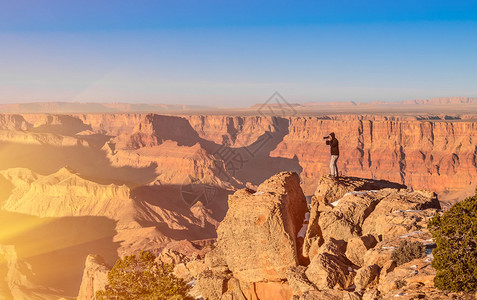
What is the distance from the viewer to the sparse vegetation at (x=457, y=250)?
12.6 metres

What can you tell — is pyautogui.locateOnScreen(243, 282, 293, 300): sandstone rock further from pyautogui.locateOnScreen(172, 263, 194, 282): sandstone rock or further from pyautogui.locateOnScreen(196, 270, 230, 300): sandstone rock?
pyautogui.locateOnScreen(172, 263, 194, 282): sandstone rock

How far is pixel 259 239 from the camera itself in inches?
751

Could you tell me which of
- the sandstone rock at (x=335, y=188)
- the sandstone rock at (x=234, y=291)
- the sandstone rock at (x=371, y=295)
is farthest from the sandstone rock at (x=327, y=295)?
the sandstone rock at (x=335, y=188)

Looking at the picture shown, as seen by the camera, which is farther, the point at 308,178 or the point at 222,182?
the point at 308,178

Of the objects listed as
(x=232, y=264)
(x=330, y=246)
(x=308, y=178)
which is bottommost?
(x=308, y=178)

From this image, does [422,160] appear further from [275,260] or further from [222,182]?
[275,260]

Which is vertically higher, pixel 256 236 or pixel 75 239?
pixel 256 236

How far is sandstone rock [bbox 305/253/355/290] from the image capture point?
52.8ft

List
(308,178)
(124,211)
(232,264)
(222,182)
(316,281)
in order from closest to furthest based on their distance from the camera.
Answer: (316,281) < (232,264) < (124,211) < (222,182) < (308,178)

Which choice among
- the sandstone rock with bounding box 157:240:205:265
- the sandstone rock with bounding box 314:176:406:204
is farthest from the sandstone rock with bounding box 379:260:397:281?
the sandstone rock with bounding box 157:240:205:265

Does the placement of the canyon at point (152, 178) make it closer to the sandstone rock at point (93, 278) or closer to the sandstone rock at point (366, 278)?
the sandstone rock at point (366, 278)

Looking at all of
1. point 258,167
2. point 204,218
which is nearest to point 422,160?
point 258,167

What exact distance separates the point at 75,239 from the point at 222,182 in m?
55.8

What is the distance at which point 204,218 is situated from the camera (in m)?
93.6
